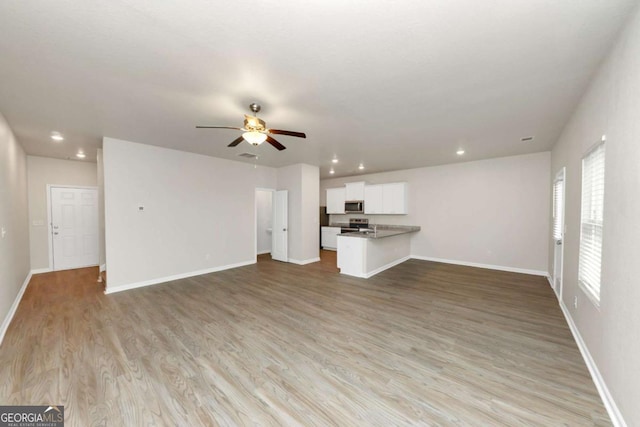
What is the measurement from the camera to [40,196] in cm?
546

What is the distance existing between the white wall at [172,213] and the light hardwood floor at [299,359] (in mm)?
781

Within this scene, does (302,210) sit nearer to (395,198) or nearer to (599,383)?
(395,198)

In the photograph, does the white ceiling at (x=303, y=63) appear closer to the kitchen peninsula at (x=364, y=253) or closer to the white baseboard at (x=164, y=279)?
the kitchen peninsula at (x=364, y=253)

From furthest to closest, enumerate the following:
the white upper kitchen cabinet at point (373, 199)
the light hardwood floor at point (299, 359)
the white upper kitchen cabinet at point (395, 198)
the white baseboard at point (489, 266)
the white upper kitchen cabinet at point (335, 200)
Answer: the white upper kitchen cabinet at point (335, 200)
the white upper kitchen cabinet at point (373, 199)
the white upper kitchen cabinet at point (395, 198)
the white baseboard at point (489, 266)
the light hardwood floor at point (299, 359)

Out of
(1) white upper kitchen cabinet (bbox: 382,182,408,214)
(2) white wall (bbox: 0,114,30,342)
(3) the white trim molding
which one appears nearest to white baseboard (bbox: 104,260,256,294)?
(2) white wall (bbox: 0,114,30,342)

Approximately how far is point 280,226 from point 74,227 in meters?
4.92

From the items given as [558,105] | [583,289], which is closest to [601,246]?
[583,289]

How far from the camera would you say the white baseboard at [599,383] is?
162 cm

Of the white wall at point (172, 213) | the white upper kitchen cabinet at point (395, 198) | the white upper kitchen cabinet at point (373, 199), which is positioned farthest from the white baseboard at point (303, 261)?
the white upper kitchen cabinet at point (395, 198)

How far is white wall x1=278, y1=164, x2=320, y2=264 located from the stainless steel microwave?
1669 mm

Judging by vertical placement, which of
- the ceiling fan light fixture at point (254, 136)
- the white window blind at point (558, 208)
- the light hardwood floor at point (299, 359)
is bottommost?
the light hardwood floor at point (299, 359)

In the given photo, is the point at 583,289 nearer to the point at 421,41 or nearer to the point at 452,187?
the point at 421,41

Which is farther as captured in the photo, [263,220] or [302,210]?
[263,220]

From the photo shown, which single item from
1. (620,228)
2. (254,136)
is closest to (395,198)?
(254,136)
